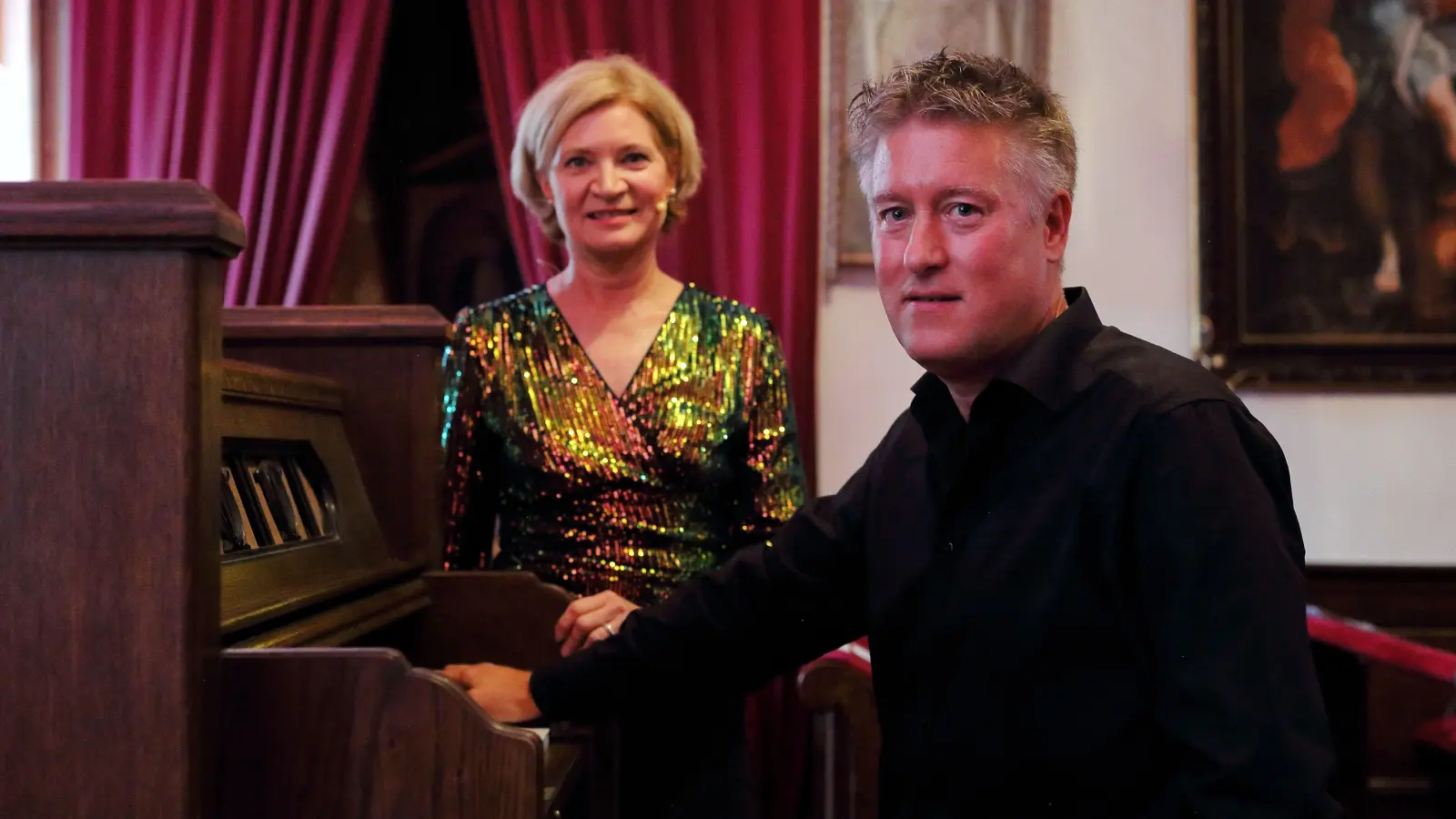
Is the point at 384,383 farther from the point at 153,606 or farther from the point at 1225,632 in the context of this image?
the point at 1225,632

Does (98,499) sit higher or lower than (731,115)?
lower

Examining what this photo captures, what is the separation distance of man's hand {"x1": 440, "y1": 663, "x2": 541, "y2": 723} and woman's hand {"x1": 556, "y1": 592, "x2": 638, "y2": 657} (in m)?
0.13

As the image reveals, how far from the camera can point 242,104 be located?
356cm

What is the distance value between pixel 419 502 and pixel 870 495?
845mm

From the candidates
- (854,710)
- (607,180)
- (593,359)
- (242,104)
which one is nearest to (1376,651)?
(854,710)

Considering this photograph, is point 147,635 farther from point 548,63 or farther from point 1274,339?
point 1274,339

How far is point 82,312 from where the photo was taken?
109 cm

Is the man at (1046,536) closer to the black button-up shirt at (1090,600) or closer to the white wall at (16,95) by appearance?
the black button-up shirt at (1090,600)

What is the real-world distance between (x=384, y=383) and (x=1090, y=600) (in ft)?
4.17

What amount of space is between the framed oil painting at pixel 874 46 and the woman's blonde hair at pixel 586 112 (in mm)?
1288

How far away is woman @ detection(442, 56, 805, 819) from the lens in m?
2.05

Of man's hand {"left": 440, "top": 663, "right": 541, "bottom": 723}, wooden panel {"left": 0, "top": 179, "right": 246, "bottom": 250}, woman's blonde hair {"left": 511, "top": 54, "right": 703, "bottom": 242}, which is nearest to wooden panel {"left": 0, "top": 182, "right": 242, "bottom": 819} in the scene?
wooden panel {"left": 0, "top": 179, "right": 246, "bottom": 250}

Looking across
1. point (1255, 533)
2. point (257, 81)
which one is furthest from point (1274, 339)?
point (257, 81)

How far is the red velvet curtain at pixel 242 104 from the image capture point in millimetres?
3535
